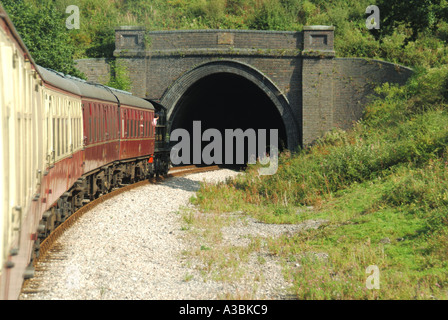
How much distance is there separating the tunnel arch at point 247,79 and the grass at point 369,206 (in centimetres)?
520

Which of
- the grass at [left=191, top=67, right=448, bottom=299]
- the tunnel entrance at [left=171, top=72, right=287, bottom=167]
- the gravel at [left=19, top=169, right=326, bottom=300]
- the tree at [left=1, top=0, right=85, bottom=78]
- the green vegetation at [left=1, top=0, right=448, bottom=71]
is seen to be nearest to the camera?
the gravel at [left=19, top=169, right=326, bottom=300]

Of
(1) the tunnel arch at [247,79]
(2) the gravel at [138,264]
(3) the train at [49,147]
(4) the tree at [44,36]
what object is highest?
(4) the tree at [44,36]

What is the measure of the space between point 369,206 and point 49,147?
8.50 meters

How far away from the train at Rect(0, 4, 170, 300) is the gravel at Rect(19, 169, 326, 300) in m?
0.50

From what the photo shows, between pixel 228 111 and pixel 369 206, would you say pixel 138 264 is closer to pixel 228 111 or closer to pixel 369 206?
pixel 369 206

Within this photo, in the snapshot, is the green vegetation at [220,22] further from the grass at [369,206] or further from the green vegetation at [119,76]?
the grass at [369,206]

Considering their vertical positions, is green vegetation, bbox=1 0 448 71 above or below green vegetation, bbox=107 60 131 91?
above

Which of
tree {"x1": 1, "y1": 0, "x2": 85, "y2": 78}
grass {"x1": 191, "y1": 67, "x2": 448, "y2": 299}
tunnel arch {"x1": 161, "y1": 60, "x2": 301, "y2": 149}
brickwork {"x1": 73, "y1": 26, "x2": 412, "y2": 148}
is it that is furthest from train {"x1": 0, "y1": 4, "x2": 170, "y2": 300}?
tree {"x1": 1, "y1": 0, "x2": 85, "y2": 78}

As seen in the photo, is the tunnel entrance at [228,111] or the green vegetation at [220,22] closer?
the green vegetation at [220,22]

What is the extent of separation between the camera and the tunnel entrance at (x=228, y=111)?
114 ft

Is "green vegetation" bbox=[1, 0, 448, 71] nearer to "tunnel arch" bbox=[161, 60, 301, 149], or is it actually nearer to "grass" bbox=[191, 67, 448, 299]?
"tunnel arch" bbox=[161, 60, 301, 149]

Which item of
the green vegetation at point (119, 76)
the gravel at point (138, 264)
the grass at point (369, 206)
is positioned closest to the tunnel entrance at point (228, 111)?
the green vegetation at point (119, 76)

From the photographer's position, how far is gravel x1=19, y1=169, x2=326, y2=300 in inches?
294

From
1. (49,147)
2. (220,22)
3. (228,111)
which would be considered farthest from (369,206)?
(228,111)
